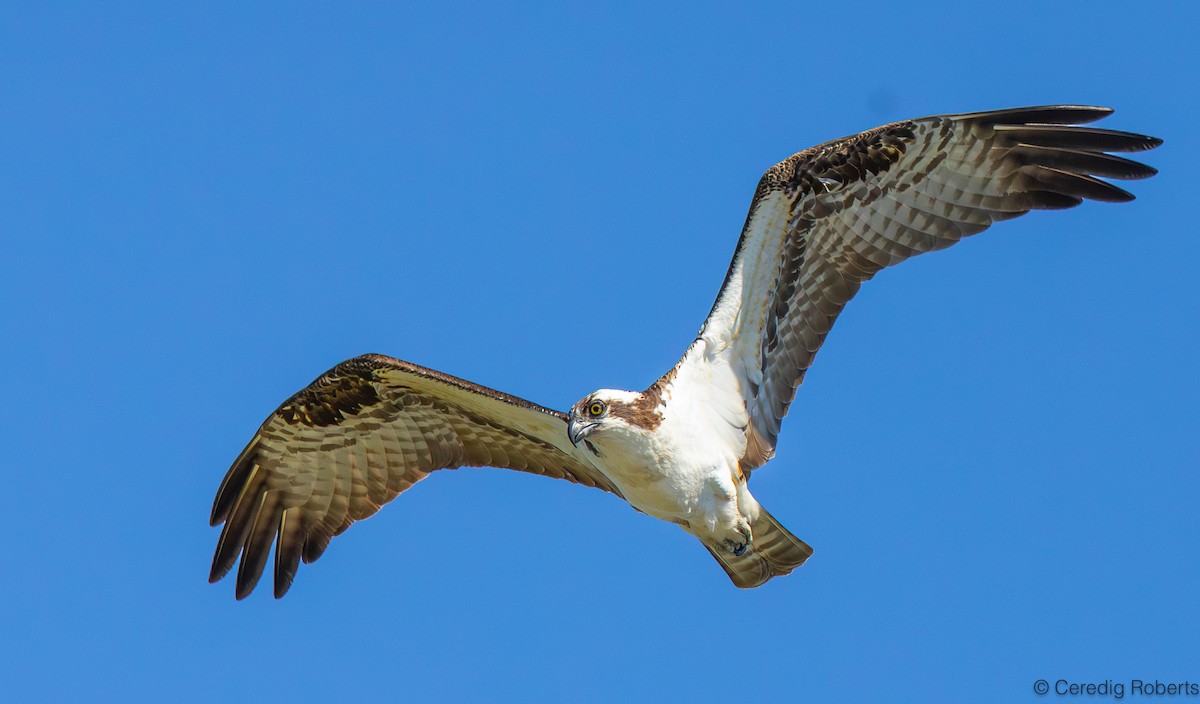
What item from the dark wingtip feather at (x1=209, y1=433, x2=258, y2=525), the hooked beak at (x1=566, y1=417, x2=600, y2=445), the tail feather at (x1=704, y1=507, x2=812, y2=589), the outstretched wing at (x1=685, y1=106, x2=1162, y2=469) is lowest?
the tail feather at (x1=704, y1=507, x2=812, y2=589)

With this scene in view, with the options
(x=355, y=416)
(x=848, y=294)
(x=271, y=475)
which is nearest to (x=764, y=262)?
(x=848, y=294)

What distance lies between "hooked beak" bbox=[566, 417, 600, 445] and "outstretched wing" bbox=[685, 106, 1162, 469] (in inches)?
57.7

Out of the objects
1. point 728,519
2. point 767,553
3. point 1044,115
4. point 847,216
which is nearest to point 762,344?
point 847,216

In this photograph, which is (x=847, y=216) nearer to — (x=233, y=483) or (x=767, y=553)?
(x=767, y=553)

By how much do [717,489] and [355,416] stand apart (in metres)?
3.52

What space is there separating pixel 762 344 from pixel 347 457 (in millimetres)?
3978

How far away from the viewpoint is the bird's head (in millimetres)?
10789

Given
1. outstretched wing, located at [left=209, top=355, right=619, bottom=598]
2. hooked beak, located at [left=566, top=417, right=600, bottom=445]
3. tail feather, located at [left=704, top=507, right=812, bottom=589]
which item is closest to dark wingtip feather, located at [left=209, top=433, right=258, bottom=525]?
outstretched wing, located at [left=209, top=355, right=619, bottom=598]

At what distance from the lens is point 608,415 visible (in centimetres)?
1080

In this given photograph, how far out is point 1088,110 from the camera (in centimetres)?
1077

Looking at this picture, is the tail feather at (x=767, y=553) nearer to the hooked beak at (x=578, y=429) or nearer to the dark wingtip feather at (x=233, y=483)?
the hooked beak at (x=578, y=429)

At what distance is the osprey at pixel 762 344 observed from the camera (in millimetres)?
11055

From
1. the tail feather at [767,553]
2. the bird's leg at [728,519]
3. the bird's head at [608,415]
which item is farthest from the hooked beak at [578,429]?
the tail feather at [767,553]

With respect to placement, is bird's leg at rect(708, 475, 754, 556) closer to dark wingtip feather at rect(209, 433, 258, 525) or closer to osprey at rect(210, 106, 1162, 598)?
osprey at rect(210, 106, 1162, 598)
